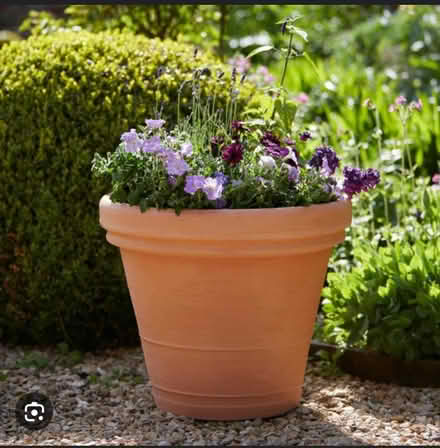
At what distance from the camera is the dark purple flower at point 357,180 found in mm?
2764

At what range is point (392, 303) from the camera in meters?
3.21

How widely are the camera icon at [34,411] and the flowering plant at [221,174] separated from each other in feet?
2.72

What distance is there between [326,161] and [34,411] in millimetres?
1370

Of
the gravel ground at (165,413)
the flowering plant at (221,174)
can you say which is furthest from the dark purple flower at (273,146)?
the gravel ground at (165,413)

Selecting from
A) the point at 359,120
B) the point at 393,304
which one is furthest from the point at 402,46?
the point at 393,304

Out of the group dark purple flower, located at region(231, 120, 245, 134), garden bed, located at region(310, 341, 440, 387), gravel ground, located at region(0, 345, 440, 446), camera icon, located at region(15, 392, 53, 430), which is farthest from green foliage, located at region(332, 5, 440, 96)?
camera icon, located at region(15, 392, 53, 430)

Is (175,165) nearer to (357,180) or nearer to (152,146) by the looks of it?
(152,146)

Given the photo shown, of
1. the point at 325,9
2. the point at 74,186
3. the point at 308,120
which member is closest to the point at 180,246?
the point at 74,186

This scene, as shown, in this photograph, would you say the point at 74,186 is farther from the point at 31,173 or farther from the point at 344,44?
the point at 344,44

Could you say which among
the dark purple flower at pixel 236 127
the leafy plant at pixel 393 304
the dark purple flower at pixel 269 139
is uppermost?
the dark purple flower at pixel 236 127

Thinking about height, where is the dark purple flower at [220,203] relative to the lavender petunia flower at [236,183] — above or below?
below

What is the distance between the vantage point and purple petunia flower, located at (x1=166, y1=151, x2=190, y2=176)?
2600 millimetres

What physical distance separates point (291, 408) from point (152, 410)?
0.50 meters

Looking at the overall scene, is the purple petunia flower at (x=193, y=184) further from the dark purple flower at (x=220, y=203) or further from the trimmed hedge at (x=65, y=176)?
the trimmed hedge at (x=65, y=176)
